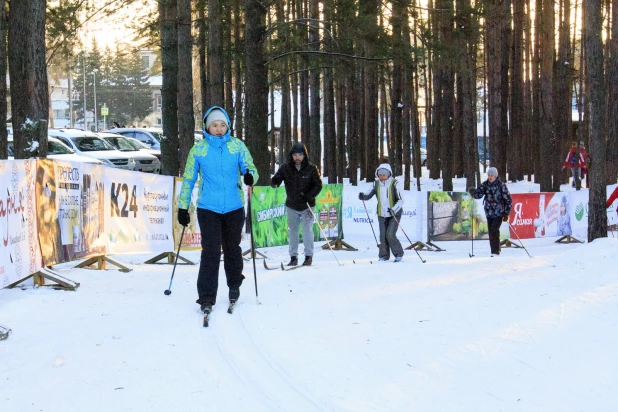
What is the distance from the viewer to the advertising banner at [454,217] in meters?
19.1

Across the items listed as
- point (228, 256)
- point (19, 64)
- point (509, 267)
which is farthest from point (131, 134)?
point (228, 256)

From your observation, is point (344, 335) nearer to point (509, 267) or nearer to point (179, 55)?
point (509, 267)

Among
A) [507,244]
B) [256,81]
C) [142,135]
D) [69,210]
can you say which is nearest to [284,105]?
[142,135]

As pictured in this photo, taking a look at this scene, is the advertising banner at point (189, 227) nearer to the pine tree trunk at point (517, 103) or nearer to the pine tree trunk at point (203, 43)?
the pine tree trunk at point (203, 43)

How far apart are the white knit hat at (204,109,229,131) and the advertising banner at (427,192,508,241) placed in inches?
462

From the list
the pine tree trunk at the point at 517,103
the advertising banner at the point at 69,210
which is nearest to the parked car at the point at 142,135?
the pine tree trunk at the point at 517,103

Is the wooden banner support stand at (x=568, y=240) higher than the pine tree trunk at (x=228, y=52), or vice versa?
the pine tree trunk at (x=228, y=52)

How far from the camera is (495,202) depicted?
15.5m

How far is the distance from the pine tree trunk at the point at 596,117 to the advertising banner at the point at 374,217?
4204 millimetres

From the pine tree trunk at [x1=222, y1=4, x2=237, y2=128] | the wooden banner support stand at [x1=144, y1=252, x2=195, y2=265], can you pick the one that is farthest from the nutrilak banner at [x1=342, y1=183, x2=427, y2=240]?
the wooden banner support stand at [x1=144, y1=252, x2=195, y2=265]

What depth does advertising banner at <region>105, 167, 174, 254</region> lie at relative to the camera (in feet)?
39.2

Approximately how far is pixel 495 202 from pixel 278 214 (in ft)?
14.9

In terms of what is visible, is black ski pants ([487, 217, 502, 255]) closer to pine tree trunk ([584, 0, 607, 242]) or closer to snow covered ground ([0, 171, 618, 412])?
pine tree trunk ([584, 0, 607, 242])

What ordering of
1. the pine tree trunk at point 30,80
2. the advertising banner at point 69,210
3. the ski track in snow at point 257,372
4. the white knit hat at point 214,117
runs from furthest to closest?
the pine tree trunk at point 30,80 → the advertising banner at point 69,210 → the white knit hat at point 214,117 → the ski track in snow at point 257,372
